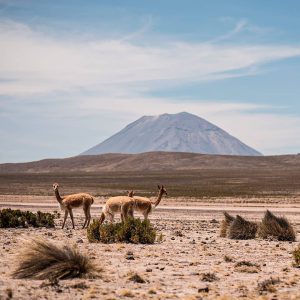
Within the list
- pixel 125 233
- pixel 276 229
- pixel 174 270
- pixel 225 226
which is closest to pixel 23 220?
pixel 125 233

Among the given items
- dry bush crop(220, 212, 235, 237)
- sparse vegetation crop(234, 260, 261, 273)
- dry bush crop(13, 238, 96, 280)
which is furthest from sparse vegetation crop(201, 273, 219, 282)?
dry bush crop(220, 212, 235, 237)

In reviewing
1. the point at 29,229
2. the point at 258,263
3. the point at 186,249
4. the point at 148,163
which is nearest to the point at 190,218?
the point at 29,229

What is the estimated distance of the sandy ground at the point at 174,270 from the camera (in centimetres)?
949

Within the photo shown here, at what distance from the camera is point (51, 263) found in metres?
10.9

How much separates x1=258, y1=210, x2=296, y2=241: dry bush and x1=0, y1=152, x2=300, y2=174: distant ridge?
120m

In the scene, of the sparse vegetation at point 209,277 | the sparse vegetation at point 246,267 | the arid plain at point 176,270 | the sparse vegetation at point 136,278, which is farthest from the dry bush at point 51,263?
the sparse vegetation at point 246,267

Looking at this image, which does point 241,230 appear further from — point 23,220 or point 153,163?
point 153,163

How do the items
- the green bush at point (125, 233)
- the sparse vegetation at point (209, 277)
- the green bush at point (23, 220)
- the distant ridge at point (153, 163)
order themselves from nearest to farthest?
the sparse vegetation at point (209, 277)
the green bush at point (125, 233)
the green bush at point (23, 220)
the distant ridge at point (153, 163)

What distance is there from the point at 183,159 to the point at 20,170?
145 feet

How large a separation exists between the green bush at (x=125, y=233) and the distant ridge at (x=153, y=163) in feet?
403

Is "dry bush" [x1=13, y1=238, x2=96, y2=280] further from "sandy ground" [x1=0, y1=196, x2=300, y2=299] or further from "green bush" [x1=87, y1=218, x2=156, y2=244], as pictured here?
"green bush" [x1=87, y1=218, x2=156, y2=244]

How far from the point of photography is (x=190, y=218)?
28000 millimetres

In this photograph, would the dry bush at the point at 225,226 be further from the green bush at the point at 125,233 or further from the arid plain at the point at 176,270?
the green bush at the point at 125,233

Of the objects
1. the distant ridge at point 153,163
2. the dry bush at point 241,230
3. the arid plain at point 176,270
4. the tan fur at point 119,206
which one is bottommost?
the arid plain at point 176,270
